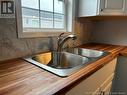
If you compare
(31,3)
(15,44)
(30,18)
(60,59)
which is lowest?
(60,59)

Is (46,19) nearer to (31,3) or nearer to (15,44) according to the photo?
(31,3)

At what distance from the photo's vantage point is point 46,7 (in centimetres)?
145

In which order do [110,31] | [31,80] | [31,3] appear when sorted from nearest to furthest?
1. [31,80]
2. [31,3]
3. [110,31]

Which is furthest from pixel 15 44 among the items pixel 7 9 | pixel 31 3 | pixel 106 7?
pixel 106 7

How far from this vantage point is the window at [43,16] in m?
1.19

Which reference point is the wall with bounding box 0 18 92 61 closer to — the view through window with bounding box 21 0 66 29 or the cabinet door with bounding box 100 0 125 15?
the view through window with bounding box 21 0 66 29

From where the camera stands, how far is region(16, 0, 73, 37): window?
119 cm

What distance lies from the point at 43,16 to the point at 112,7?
88 centimetres

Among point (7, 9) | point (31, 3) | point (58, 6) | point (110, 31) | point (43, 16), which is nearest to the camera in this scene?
point (7, 9)

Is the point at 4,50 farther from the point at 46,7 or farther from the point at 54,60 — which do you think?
the point at 46,7

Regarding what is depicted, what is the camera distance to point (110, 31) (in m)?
2.10

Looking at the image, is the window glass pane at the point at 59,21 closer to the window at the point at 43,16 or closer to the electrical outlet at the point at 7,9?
the window at the point at 43,16

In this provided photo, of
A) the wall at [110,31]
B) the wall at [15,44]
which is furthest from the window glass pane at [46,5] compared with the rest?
the wall at [110,31]

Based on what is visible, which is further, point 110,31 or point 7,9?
point 110,31
